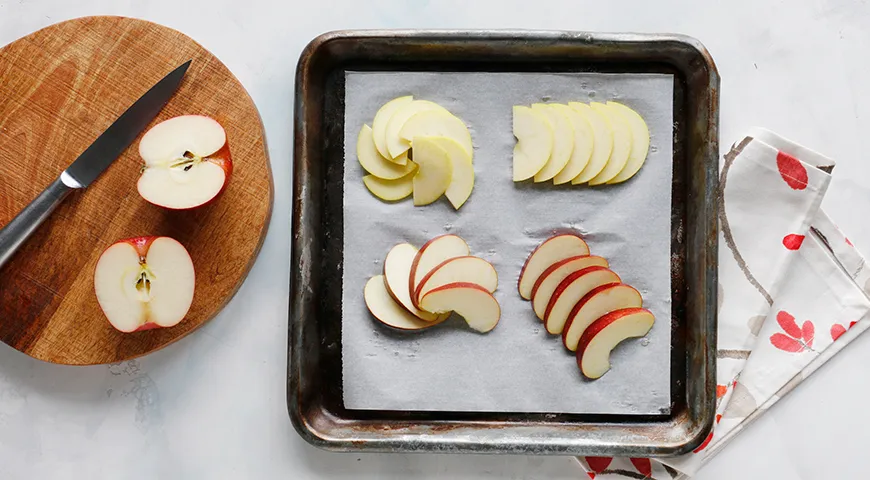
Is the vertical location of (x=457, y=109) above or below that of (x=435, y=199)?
above

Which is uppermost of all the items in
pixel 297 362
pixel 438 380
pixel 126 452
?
pixel 297 362

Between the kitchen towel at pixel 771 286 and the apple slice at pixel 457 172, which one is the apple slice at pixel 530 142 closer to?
the apple slice at pixel 457 172

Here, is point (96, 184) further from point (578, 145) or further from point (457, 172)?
point (578, 145)

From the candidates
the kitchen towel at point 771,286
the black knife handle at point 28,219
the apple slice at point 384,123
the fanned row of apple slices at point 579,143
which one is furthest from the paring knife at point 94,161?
the kitchen towel at point 771,286

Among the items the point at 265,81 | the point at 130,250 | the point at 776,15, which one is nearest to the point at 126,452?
the point at 130,250

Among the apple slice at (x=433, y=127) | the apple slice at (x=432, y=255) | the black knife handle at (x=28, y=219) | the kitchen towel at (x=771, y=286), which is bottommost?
the kitchen towel at (x=771, y=286)

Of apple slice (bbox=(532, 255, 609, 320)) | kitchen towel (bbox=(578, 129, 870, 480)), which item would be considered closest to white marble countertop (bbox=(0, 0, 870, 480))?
kitchen towel (bbox=(578, 129, 870, 480))

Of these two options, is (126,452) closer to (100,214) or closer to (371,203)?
(100,214)

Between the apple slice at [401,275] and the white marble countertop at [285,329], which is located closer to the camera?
the apple slice at [401,275]
